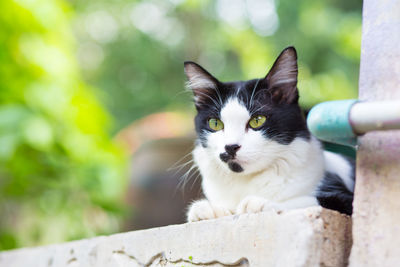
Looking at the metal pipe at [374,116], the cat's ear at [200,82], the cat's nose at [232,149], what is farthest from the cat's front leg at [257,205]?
the cat's ear at [200,82]

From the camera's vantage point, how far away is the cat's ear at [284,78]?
1257 millimetres

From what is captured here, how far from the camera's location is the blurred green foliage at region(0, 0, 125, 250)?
2.37 meters

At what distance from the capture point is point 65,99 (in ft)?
8.11

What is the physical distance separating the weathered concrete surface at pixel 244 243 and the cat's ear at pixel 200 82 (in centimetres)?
44

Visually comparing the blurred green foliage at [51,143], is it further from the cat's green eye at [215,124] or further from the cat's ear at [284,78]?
the cat's ear at [284,78]

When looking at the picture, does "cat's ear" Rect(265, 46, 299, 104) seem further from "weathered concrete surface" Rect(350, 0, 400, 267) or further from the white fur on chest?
"weathered concrete surface" Rect(350, 0, 400, 267)

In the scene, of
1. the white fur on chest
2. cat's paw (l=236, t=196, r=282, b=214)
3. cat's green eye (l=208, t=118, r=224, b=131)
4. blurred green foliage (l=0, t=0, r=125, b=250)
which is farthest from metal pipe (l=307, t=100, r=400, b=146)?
blurred green foliage (l=0, t=0, r=125, b=250)

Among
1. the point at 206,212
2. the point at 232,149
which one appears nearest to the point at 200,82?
the point at 232,149

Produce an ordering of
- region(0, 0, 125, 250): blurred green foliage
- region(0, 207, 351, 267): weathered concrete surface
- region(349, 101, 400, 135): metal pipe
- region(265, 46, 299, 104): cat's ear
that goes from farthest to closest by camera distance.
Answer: region(0, 0, 125, 250): blurred green foliage
region(265, 46, 299, 104): cat's ear
region(0, 207, 351, 267): weathered concrete surface
region(349, 101, 400, 135): metal pipe

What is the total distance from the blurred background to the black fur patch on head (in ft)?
0.65

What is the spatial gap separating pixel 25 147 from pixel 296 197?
5.25ft

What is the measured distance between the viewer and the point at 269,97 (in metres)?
1.33

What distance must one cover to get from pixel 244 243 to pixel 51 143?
1.63 meters

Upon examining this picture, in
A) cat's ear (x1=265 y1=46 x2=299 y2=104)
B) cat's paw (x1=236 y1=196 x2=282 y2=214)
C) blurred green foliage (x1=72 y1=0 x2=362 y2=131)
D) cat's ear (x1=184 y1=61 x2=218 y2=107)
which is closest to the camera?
cat's paw (x1=236 y1=196 x2=282 y2=214)
